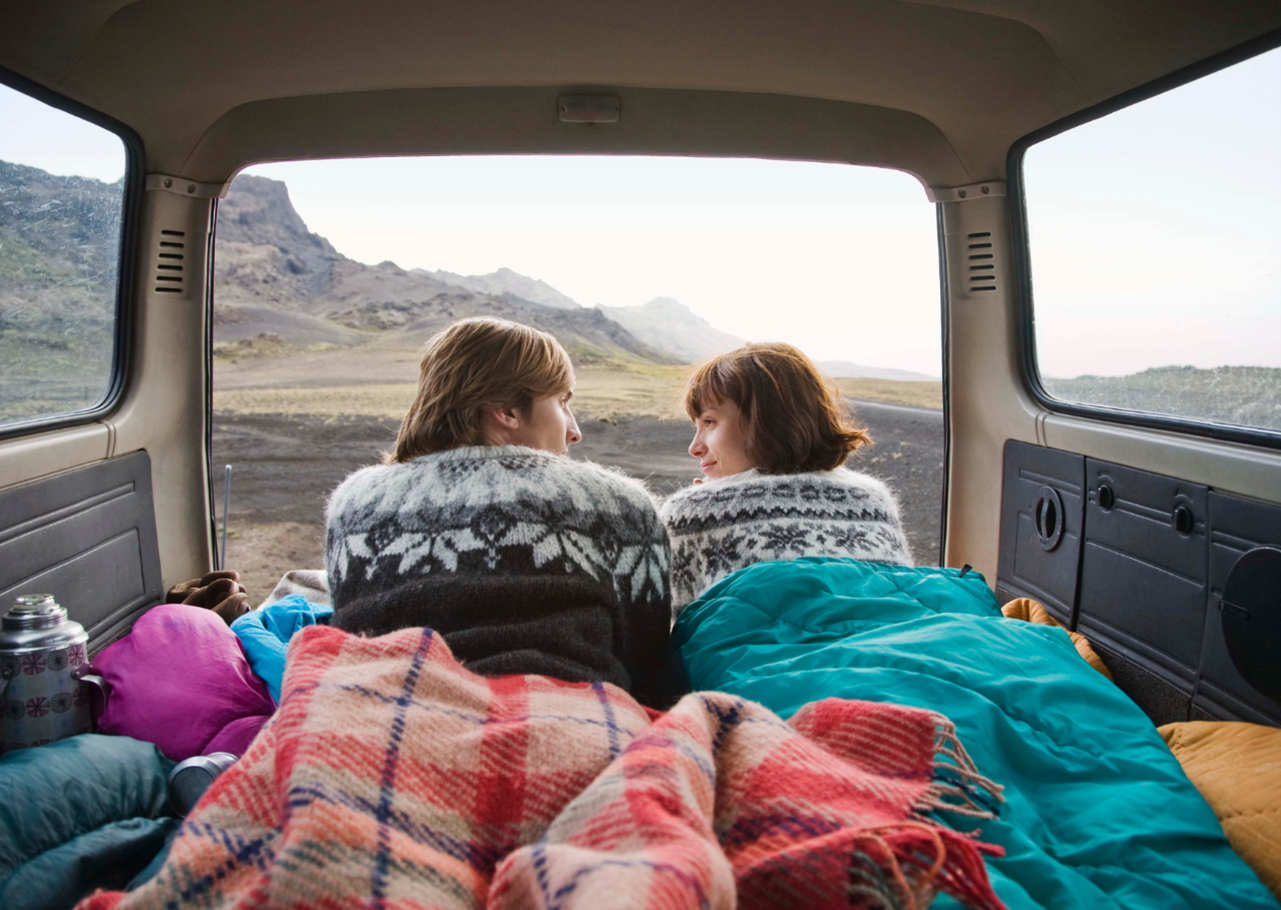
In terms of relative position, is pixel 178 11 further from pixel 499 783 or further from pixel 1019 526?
pixel 1019 526

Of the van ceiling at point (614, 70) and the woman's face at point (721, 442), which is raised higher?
the van ceiling at point (614, 70)

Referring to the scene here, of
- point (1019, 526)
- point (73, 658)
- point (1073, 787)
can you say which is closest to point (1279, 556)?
point (1073, 787)

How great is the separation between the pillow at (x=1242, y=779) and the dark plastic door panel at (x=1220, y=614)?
14cm

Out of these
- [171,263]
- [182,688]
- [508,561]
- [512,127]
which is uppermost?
[512,127]

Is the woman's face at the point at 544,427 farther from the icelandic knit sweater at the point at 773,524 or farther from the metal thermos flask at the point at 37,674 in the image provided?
the metal thermos flask at the point at 37,674

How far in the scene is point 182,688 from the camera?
2.02m

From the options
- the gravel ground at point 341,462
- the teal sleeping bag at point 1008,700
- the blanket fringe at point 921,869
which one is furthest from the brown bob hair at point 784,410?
the blanket fringe at point 921,869

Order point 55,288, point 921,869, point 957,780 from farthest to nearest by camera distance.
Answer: point 55,288
point 957,780
point 921,869

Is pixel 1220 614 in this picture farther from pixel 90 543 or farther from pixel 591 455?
pixel 90 543

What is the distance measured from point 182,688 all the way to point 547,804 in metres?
1.49

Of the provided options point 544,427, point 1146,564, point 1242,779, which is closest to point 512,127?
point 544,427

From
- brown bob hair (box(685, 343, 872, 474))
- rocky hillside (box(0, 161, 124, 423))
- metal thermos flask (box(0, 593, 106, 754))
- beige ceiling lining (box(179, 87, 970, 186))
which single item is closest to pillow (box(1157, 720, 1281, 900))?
brown bob hair (box(685, 343, 872, 474))

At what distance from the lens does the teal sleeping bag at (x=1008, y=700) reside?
1080mm

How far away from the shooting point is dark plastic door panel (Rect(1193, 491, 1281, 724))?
1.68m
